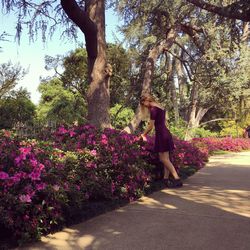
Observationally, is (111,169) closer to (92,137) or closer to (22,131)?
(92,137)

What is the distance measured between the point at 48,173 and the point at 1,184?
56 cm

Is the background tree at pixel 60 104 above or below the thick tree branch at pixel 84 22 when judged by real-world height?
above

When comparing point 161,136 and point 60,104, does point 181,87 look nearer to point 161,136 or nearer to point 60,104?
point 60,104

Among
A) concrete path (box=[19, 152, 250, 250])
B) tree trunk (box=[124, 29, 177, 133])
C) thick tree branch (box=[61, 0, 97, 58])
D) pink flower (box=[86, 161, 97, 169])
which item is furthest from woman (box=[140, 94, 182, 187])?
tree trunk (box=[124, 29, 177, 133])

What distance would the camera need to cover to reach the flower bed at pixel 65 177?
4234mm

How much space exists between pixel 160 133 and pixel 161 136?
0.06 m

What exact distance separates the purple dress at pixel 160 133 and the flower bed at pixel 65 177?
262 millimetres

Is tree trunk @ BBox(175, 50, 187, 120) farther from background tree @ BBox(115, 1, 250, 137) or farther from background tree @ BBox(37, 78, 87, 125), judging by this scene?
background tree @ BBox(115, 1, 250, 137)

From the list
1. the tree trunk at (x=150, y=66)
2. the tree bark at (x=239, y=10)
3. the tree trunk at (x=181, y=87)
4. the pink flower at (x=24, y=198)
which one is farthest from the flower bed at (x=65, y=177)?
the tree trunk at (x=181, y=87)

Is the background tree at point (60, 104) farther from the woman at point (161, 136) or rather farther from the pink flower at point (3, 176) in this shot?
the pink flower at point (3, 176)

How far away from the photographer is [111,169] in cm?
635

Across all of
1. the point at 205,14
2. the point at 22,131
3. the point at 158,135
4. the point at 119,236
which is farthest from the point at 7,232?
the point at 205,14

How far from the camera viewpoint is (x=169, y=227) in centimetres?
483

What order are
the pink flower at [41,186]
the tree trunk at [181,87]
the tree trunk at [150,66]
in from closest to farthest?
the pink flower at [41,186], the tree trunk at [150,66], the tree trunk at [181,87]
